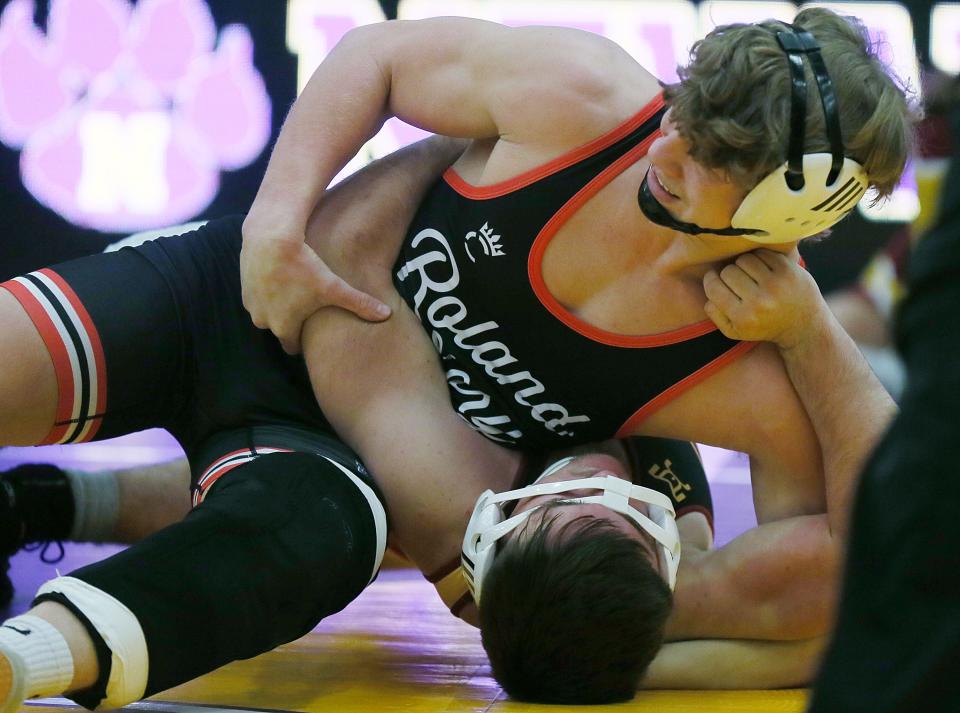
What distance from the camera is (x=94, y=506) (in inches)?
89.5

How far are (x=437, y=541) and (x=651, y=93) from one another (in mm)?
704

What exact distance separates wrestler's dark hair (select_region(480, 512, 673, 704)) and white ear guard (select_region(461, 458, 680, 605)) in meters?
0.03

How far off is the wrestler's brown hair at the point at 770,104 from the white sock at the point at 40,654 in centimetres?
91

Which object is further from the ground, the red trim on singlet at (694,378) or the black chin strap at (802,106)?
the black chin strap at (802,106)

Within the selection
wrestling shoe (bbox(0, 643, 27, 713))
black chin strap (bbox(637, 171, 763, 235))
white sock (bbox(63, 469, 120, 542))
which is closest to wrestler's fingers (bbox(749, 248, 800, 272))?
black chin strap (bbox(637, 171, 763, 235))

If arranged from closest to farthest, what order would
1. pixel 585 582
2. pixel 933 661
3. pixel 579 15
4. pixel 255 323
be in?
pixel 933 661, pixel 585 582, pixel 255 323, pixel 579 15

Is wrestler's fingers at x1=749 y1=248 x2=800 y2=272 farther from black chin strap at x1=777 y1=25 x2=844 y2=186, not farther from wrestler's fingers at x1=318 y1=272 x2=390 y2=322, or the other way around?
wrestler's fingers at x1=318 y1=272 x2=390 y2=322

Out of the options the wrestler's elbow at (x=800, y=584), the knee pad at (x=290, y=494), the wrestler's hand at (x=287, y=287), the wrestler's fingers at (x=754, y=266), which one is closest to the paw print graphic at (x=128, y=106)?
the wrestler's hand at (x=287, y=287)

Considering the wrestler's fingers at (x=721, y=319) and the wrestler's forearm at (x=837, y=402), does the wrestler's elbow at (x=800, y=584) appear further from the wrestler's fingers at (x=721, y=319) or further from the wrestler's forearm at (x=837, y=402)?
the wrestler's fingers at (x=721, y=319)

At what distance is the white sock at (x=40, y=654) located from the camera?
118 cm

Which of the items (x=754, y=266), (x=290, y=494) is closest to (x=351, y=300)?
(x=290, y=494)

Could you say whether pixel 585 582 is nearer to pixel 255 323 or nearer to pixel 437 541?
pixel 437 541

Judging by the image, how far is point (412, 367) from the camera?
1809 millimetres

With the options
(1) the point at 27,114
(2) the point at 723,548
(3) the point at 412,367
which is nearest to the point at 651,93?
(3) the point at 412,367
